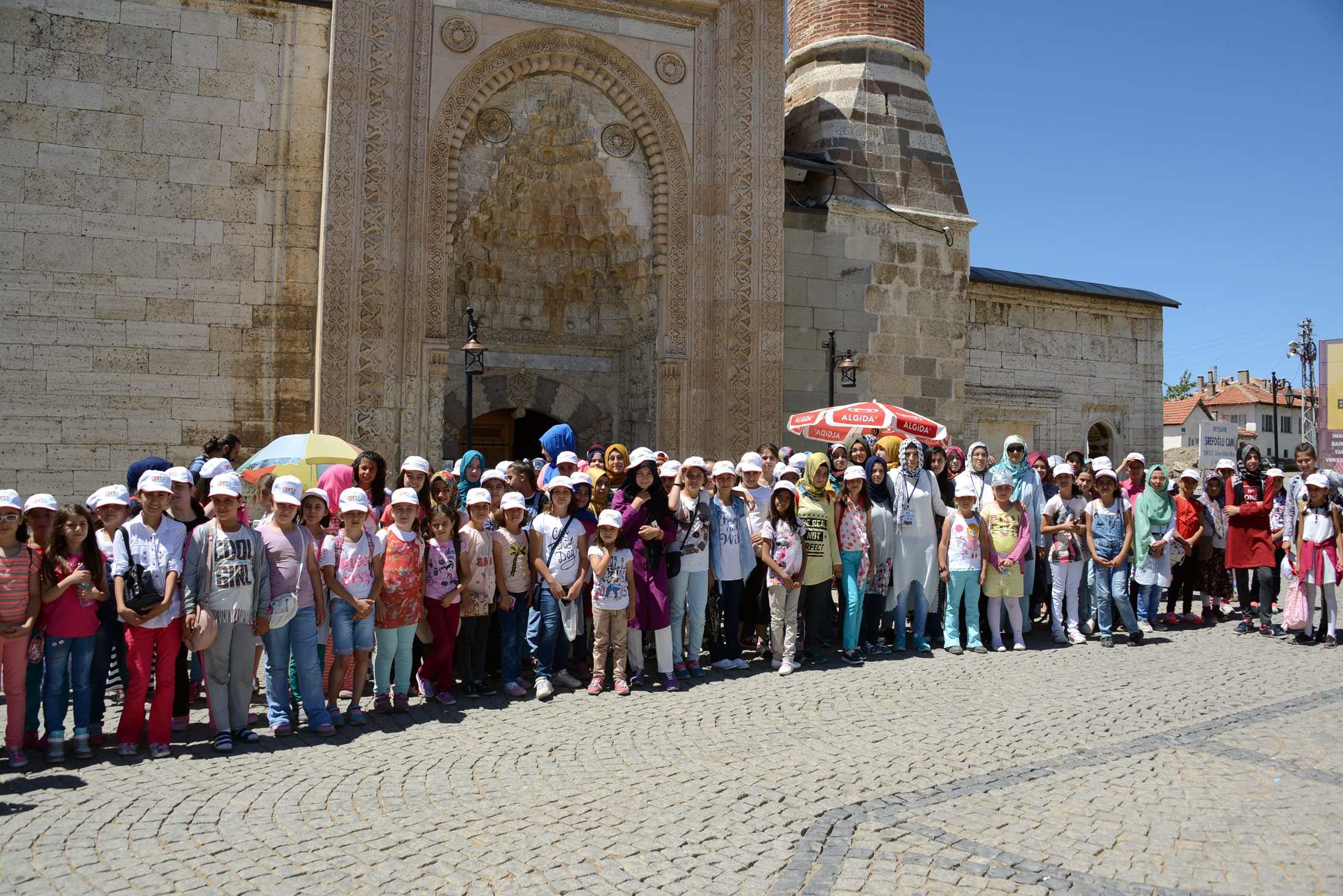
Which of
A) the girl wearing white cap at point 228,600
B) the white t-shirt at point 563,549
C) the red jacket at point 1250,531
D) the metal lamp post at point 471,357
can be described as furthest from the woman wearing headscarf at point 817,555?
the metal lamp post at point 471,357

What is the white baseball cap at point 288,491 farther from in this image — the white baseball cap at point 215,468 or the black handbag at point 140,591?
the black handbag at point 140,591

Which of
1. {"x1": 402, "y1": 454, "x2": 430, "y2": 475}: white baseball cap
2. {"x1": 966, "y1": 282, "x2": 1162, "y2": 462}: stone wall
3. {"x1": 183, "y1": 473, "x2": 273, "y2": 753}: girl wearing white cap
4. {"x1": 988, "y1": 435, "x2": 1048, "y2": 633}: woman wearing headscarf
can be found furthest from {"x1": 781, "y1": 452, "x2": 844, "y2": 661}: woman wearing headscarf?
{"x1": 966, "y1": 282, "x2": 1162, "y2": 462}: stone wall

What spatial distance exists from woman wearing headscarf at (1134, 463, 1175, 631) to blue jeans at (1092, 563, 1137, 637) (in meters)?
0.42

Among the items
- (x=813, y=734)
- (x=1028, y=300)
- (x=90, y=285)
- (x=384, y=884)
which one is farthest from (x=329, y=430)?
(x=1028, y=300)

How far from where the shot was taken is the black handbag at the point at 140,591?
220 inches

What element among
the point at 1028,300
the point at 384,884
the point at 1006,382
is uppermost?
the point at 1028,300

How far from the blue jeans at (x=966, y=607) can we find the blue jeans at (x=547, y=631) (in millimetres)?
3378

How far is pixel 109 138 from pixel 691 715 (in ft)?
30.9

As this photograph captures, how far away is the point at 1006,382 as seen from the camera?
16531mm

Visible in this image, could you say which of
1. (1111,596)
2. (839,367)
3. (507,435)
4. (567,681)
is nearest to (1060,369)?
(839,367)

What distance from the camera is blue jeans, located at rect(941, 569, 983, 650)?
8.72 m

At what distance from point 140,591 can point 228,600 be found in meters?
0.44

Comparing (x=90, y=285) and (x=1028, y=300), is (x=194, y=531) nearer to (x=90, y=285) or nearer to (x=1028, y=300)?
(x=90, y=285)

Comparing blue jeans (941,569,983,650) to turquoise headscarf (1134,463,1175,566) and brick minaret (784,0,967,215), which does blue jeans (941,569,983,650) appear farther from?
brick minaret (784,0,967,215)
